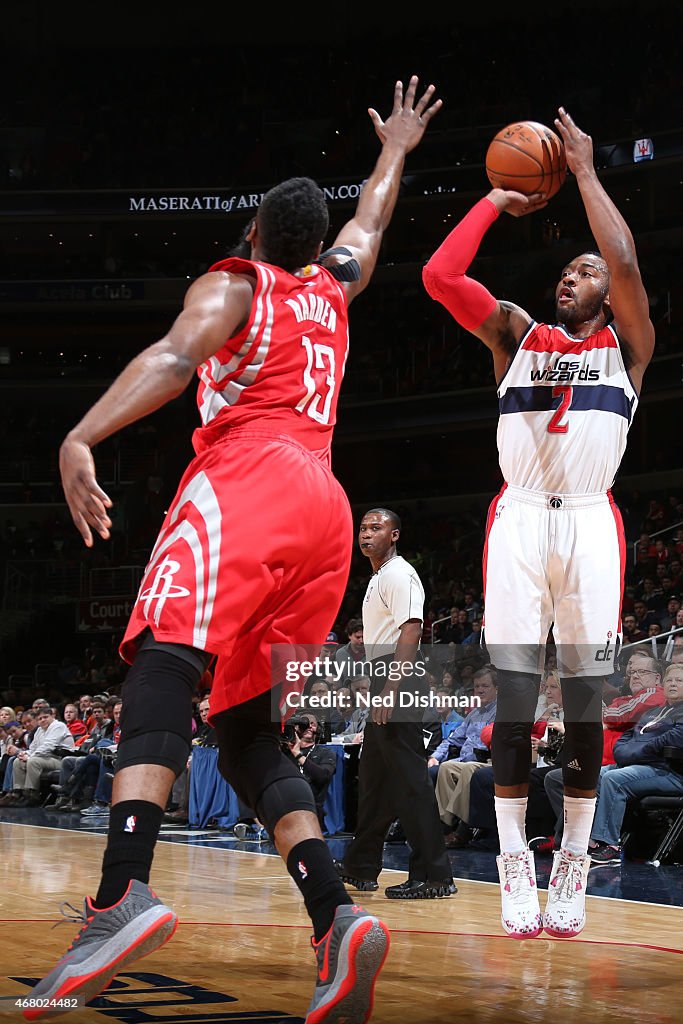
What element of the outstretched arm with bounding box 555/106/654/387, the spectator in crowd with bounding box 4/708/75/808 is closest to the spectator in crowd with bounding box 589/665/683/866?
the outstretched arm with bounding box 555/106/654/387

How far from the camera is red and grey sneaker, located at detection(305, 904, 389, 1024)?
2.60 meters

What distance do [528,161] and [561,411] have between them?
1016mm

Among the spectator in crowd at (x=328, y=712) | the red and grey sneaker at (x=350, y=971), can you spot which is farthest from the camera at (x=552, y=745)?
the red and grey sneaker at (x=350, y=971)

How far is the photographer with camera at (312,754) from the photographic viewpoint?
945 cm

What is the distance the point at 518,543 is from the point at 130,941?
2.30 metres

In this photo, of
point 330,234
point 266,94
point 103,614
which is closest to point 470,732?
point 103,614

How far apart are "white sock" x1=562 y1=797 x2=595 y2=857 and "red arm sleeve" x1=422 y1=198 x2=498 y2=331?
179 cm

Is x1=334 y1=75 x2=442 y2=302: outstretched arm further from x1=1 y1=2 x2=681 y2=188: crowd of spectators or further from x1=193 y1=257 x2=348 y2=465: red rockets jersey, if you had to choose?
x1=1 y1=2 x2=681 y2=188: crowd of spectators

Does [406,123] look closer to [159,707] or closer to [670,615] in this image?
[159,707]

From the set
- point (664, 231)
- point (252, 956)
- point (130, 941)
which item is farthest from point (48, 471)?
point (130, 941)

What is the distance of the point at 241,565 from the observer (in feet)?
9.11

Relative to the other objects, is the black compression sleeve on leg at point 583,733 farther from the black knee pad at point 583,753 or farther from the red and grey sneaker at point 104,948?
the red and grey sneaker at point 104,948

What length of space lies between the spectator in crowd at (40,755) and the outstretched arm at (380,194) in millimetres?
11065

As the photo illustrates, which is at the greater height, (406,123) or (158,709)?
(406,123)
